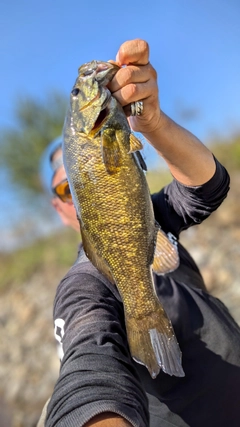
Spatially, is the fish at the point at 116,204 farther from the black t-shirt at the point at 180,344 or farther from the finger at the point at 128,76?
the black t-shirt at the point at 180,344

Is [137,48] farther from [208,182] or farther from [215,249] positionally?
[215,249]

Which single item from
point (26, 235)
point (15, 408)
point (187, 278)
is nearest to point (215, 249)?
point (15, 408)

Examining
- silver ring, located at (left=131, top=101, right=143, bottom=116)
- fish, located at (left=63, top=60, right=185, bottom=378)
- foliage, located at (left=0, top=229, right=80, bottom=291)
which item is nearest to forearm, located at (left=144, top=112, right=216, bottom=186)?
silver ring, located at (left=131, top=101, right=143, bottom=116)

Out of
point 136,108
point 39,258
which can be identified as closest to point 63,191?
point 136,108

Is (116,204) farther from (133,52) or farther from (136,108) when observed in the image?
(133,52)

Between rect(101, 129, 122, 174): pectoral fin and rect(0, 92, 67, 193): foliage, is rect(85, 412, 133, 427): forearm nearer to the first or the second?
rect(101, 129, 122, 174): pectoral fin

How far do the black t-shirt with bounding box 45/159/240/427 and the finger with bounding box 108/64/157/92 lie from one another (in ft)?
2.20

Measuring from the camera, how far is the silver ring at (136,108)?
1729mm

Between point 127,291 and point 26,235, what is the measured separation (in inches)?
525

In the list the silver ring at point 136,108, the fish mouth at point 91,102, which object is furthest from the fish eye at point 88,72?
the silver ring at point 136,108

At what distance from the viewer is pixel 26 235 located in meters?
14.5

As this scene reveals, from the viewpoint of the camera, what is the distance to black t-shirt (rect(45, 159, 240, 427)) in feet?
4.93

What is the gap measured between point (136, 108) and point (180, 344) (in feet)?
4.11

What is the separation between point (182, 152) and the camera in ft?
6.52
